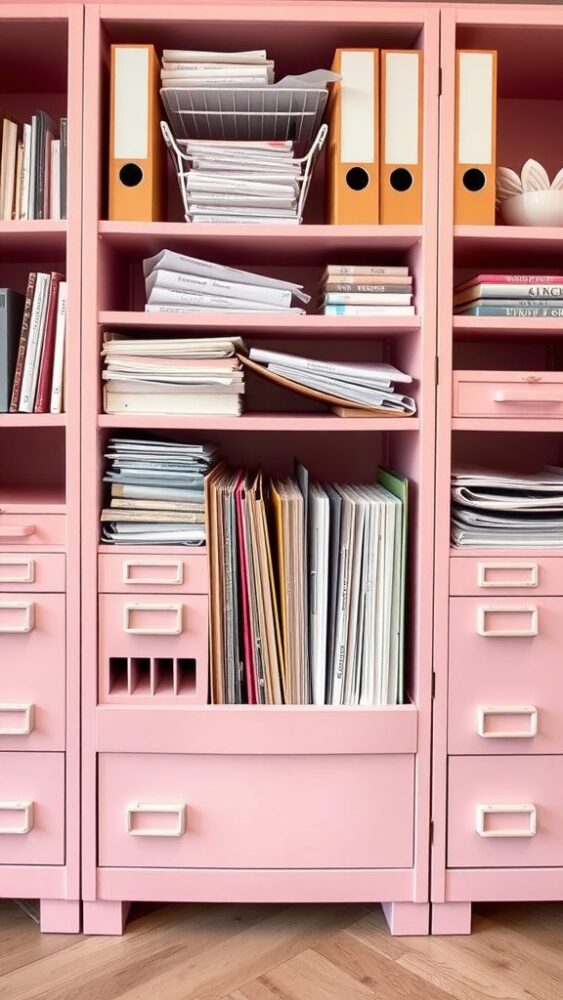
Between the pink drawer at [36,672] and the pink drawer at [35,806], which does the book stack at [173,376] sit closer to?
the pink drawer at [36,672]

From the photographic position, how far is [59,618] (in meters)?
1.54

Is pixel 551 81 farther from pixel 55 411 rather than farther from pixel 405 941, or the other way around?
pixel 405 941

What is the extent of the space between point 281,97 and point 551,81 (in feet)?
2.18

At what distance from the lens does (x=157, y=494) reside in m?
1.56

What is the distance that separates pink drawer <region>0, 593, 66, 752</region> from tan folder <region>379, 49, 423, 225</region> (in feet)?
3.15

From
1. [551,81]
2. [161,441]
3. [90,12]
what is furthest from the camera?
[551,81]

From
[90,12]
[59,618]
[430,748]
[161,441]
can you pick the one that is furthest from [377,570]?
[90,12]

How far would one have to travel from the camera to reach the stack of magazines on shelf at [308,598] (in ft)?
5.07

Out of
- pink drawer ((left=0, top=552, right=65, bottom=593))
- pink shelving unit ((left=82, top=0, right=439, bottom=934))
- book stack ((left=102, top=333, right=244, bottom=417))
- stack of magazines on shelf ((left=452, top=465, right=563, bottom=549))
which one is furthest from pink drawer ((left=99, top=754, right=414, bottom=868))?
book stack ((left=102, top=333, right=244, bottom=417))

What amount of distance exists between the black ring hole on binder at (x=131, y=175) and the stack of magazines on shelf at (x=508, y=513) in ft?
2.65

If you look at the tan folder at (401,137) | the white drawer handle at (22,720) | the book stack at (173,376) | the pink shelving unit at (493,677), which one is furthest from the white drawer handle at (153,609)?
the tan folder at (401,137)

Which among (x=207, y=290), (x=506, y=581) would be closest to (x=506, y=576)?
(x=506, y=581)

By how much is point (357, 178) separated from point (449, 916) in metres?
1.41

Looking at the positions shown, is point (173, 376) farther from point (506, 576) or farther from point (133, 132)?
point (506, 576)
